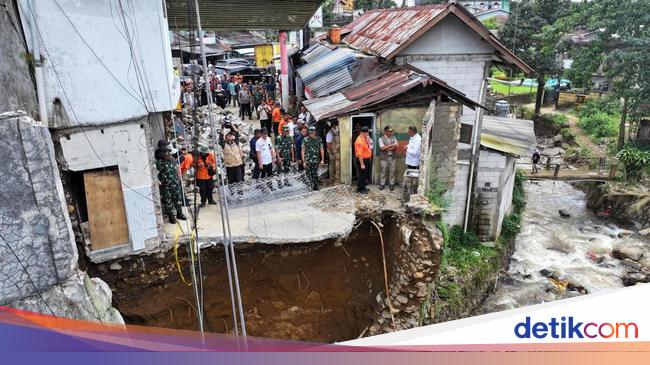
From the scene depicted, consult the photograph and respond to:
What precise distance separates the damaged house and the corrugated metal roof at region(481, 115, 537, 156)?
0.95 meters

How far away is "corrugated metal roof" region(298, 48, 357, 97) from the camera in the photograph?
13.3 m

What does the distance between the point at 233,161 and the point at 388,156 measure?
3340 millimetres

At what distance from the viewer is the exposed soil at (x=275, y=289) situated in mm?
8969

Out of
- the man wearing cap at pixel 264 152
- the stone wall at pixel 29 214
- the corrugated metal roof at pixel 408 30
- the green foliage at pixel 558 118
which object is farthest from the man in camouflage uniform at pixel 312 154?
the green foliage at pixel 558 118

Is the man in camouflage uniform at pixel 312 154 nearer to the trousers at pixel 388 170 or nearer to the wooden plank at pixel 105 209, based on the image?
the trousers at pixel 388 170

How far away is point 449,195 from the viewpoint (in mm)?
14258

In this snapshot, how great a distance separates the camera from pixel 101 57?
24.8ft

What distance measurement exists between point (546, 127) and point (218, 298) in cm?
2603

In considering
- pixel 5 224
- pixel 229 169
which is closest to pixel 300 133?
pixel 229 169

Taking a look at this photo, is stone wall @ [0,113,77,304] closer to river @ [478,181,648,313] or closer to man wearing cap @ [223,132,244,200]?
man wearing cap @ [223,132,244,200]

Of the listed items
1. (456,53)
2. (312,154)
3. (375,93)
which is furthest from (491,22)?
(312,154)

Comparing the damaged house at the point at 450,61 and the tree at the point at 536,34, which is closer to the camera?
the damaged house at the point at 450,61

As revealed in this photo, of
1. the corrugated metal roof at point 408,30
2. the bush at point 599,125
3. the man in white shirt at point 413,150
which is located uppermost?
the corrugated metal roof at point 408,30

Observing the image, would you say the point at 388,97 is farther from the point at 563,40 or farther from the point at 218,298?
the point at 563,40
